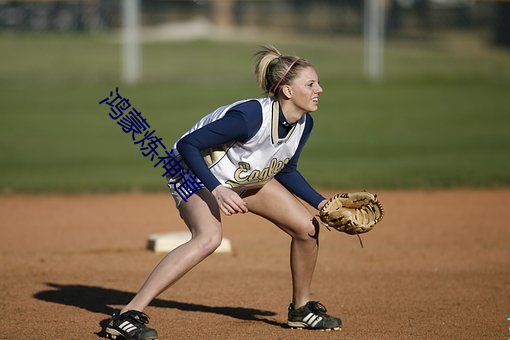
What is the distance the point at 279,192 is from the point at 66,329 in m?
1.40

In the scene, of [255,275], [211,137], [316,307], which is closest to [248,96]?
[255,275]

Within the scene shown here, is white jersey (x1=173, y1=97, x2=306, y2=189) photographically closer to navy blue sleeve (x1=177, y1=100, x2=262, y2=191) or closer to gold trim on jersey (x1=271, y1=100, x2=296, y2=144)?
gold trim on jersey (x1=271, y1=100, x2=296, y2=144)

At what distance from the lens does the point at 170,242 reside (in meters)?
6.81

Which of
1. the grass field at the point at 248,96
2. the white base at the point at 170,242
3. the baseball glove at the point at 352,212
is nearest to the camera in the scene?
the baseball glove at the point at 352,212

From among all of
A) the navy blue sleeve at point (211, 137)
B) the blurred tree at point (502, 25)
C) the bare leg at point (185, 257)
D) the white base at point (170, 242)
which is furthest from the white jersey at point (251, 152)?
the blurred tree at point (502, 25)

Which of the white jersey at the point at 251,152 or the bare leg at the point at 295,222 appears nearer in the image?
the white jersey at the point at 251,152

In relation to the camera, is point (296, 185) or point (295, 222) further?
point (296, 185)

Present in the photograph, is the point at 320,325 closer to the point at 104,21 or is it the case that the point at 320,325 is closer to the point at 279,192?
the point at 279,192

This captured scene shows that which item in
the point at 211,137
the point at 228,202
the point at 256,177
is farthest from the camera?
the point at 256,177

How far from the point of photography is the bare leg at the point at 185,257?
4.31 m

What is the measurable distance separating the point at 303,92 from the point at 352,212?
721 mm

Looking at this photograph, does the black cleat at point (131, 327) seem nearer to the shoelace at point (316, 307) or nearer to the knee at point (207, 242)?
the knee at point (207, 242)

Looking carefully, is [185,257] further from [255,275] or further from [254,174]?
[255,275]

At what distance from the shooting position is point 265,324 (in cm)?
487
